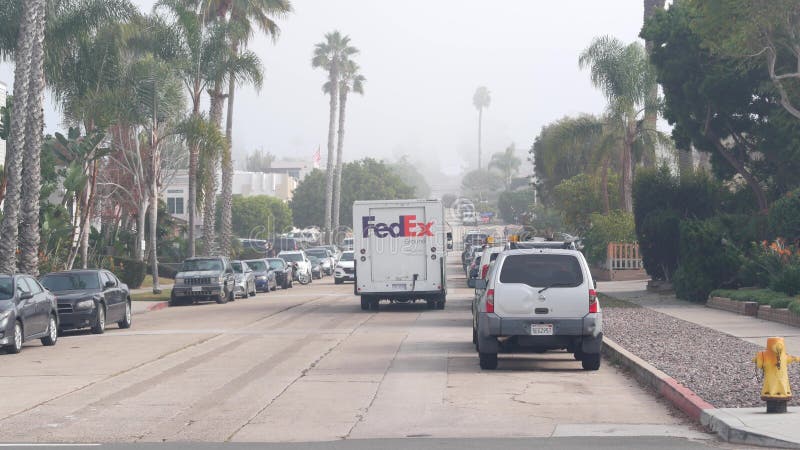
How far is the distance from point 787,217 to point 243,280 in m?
21.9

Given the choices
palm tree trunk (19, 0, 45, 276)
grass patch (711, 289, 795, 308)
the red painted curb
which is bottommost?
the red painted curb

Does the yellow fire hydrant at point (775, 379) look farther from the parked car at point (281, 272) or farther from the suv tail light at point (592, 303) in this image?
the parked car at point (281, 272)

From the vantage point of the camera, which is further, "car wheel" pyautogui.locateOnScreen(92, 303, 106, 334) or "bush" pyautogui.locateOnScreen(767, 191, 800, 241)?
"bush" pyautogui.locateOnScreen(767, 191, 800, 241)

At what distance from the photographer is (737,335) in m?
20.8

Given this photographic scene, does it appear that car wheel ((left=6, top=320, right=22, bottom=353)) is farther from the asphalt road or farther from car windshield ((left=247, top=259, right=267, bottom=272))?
car windshield ((left=247, top=259, right=267, bottom=272))

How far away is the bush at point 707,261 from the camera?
31000 millimetres

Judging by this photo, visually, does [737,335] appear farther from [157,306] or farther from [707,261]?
[157,306]

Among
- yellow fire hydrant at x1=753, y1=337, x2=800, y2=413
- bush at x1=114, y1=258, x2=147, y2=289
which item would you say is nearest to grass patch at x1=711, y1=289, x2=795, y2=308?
yellow fire hydrant at x1=753, y1=337, x2=800, y2=413

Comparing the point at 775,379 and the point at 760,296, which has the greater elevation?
the point at 760,296

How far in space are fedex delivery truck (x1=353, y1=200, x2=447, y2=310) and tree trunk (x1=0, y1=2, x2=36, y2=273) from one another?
8971 mm

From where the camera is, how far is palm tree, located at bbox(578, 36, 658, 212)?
50906 mm

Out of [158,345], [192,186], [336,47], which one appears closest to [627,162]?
[192,186]

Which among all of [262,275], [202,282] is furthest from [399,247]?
[262,275]

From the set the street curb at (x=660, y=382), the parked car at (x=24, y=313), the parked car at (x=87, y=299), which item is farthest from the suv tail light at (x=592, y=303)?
the parked car at (x=87, y=299)
